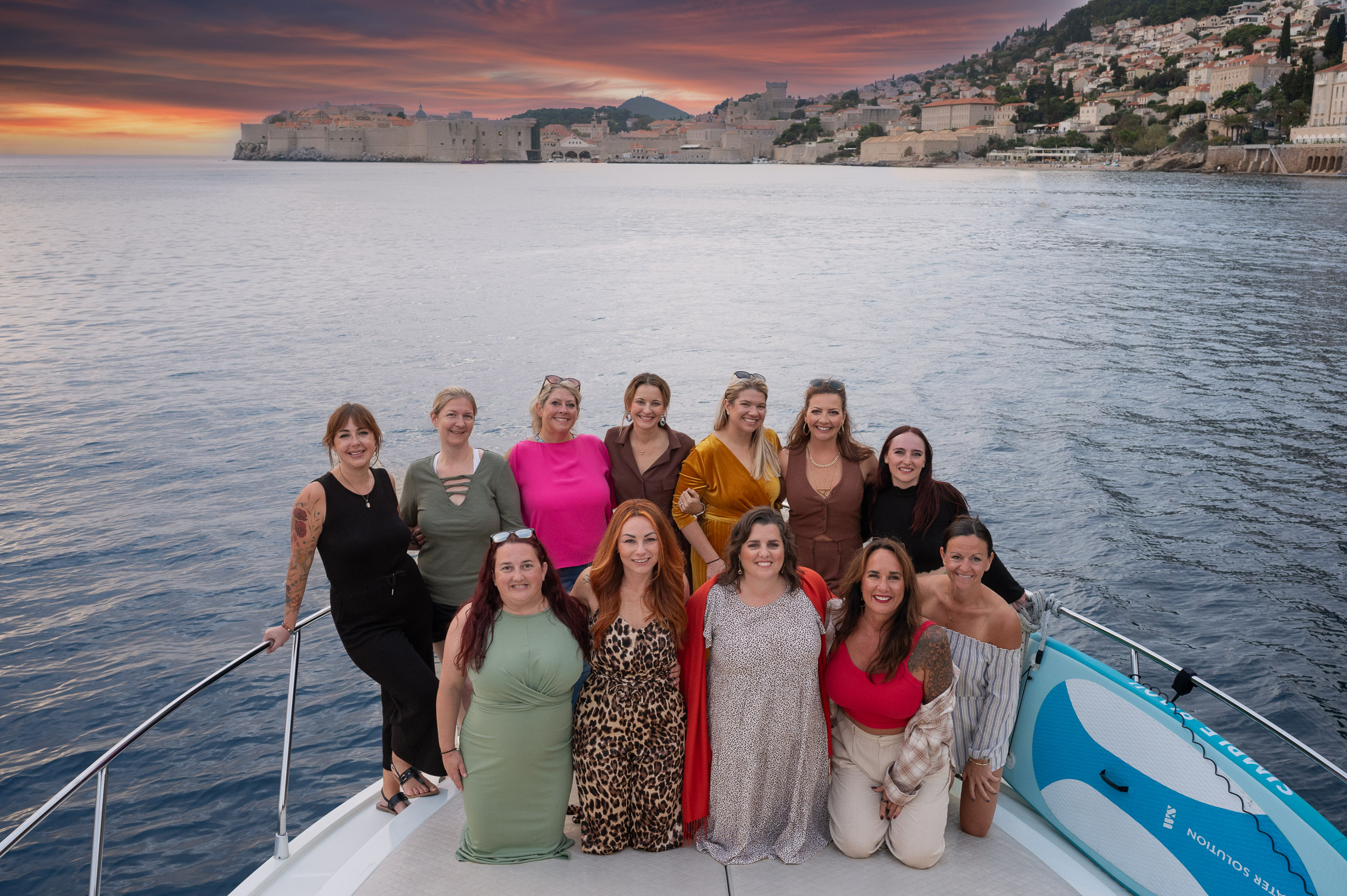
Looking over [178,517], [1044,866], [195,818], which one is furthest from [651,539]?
[178,517]

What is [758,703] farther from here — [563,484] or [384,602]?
[384,602]

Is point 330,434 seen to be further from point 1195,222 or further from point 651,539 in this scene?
point 1195,222

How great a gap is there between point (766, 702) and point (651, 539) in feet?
2.36

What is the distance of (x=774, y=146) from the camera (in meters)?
182

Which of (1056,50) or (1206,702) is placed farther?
(1056,50)

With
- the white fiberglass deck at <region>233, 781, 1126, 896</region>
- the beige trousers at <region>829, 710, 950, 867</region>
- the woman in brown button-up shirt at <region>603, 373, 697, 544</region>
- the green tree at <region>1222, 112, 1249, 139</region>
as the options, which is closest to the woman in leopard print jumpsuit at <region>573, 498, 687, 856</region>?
the white fiberglass deck at <region>233, 781, 1126, 896</region>

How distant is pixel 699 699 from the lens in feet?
10.7

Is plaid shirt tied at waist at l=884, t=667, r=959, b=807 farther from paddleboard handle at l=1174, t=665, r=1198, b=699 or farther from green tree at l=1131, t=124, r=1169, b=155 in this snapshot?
green tree at l=1131, t=124, r=1169, b=155

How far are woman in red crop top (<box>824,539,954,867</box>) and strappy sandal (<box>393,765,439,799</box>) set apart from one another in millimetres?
1611

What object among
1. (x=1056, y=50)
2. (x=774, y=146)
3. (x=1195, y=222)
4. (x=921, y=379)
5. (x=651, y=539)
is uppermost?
(x=1056, y=50)

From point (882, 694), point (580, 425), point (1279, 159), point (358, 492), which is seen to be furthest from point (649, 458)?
point (1279, 159)

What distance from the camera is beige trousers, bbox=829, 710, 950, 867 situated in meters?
3.28

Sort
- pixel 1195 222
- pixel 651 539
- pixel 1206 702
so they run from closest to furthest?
pixel 651 539
pixel 1206 702
pixel 1195 222

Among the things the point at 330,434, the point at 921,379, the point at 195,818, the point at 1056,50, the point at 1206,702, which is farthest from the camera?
the point at 1056,50
